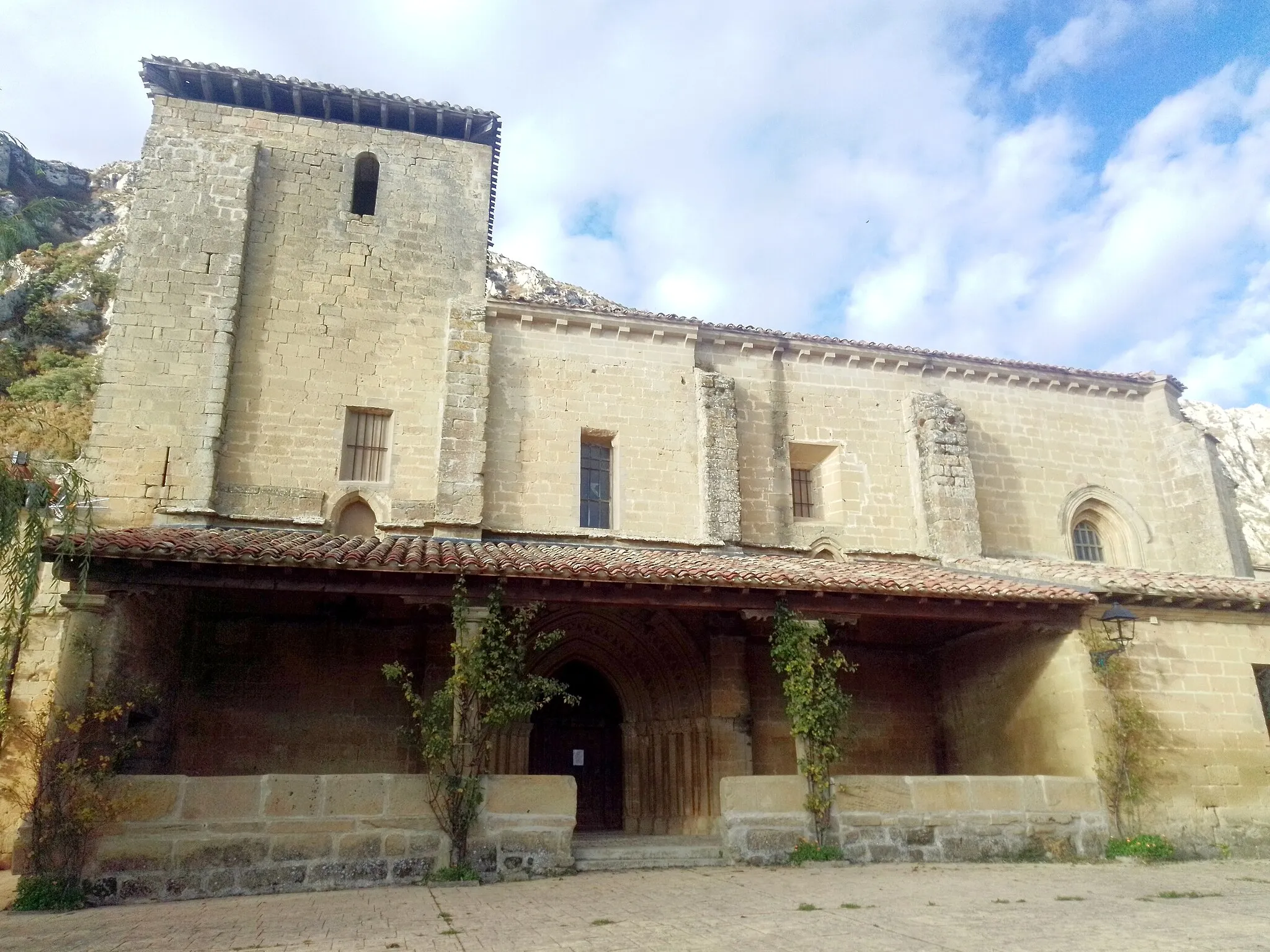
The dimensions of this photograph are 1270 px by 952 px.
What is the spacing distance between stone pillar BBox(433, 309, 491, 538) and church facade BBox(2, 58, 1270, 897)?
6 centimetres

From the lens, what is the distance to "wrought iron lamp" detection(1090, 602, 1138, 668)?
1038 cm

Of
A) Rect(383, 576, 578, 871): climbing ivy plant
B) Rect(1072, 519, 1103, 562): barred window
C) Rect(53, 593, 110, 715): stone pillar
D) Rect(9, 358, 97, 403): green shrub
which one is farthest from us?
Rect(9, 358, 97, 403): green shrub

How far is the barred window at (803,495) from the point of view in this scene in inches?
615

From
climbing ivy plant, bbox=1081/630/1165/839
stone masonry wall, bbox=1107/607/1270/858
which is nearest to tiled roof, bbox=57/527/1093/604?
climbing ivy plant, bbox=1081/630/1165/839

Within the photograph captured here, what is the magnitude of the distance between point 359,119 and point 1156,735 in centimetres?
1581

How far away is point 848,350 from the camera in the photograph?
1611cm

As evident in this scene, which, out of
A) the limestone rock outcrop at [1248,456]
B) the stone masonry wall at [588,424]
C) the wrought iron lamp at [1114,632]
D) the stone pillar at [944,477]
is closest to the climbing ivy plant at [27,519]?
the stone masonry wall at [588,424]

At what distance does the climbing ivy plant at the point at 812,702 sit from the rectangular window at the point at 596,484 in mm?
4738

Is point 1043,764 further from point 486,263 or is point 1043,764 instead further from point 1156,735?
point 486,263

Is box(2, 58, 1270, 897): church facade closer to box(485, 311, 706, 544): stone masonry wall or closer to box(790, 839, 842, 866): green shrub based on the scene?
box(485, 311, 706, 544): stone masonry wall

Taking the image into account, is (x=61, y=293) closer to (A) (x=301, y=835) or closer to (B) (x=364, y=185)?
(B) (x=364, y=185)

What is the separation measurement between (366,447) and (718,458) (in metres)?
5.67

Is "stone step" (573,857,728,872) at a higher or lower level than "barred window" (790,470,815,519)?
lower

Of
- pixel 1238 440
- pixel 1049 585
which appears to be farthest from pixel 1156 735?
pixel 1238 440
